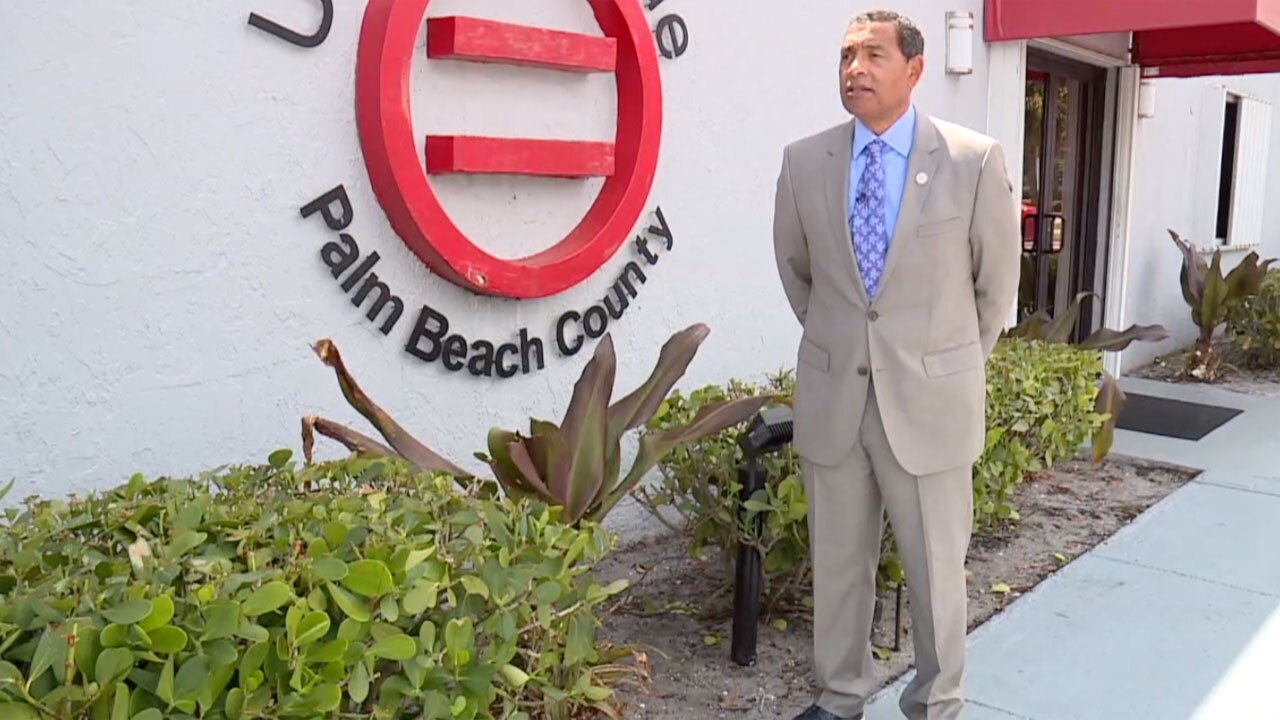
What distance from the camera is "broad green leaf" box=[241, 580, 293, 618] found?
5.91ft

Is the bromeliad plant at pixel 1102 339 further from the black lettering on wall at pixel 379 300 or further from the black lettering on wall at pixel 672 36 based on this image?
the black lettering on wall at pixel 379 300

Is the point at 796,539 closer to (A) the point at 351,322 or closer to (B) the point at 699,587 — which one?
(B) the point at 699,587

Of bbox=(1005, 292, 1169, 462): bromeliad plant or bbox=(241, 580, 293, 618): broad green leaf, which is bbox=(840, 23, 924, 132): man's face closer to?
bbox=(241, 580, 293, 618): broad green leaf

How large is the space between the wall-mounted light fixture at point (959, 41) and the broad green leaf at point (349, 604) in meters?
4.76

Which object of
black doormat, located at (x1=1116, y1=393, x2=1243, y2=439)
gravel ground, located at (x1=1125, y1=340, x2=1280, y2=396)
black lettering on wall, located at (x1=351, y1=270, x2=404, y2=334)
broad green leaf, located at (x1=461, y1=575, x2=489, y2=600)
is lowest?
gravel ground, located at (x1=1125, y1=340, x2=1280, y2=396)

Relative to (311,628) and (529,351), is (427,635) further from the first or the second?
(529,351)

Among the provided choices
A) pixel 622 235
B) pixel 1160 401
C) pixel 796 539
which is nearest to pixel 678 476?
pixel 796 539

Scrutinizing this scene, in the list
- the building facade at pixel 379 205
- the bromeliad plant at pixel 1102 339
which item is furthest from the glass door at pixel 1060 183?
the building facade at pixel 379 205

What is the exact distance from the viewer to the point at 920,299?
2.70 m

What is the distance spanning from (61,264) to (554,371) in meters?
1.68

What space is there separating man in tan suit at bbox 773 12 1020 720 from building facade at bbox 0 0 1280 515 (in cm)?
121

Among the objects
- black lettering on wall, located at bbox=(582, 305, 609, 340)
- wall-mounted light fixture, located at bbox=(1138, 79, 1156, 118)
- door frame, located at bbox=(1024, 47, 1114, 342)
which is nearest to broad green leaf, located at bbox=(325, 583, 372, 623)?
black lettering on wall, located at bbox=(582, 305, 609, 340)

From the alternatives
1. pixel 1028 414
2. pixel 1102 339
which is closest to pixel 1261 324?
pixel 1102 339

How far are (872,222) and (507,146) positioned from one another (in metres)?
1.37
